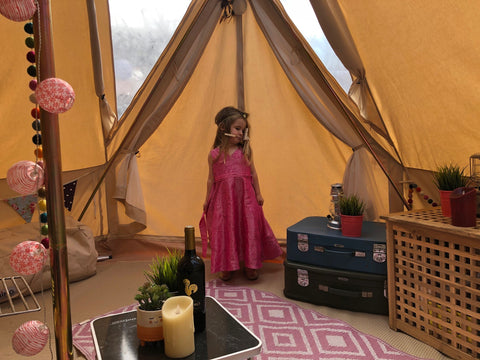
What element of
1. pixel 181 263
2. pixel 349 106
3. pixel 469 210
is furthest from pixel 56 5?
pixel 469 210

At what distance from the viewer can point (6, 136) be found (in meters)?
2.29

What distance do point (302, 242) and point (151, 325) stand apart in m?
1.28

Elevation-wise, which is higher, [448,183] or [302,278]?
[448,183]

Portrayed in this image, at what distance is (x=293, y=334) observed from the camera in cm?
190

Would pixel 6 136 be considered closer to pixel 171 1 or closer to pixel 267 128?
pixel 171 1

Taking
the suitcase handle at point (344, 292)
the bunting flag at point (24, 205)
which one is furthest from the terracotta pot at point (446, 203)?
the bunting flag at point (24, 205)

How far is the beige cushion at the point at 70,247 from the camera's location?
2.38 m

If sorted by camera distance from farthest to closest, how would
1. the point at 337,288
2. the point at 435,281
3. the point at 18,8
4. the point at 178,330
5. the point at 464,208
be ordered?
the point at 337,288, the point at 435,281, the point at 464,208, the point at 178,330, the point at 18,8

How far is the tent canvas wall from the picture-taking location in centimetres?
200

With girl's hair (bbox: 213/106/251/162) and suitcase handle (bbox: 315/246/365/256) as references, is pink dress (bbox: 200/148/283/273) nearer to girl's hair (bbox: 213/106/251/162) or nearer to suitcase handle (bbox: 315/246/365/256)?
girl's hair (bbox: 213/106/251/162)

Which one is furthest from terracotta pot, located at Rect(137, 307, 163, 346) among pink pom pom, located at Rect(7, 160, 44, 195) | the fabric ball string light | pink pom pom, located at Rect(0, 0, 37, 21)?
pink pom pom, located at Rect(0, 0, 37, 21)

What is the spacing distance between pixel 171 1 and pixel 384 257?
2.27 metres

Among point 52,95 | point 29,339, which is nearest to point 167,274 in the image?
point 29,339

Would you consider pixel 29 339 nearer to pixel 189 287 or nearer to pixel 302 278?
pixel 189 287
